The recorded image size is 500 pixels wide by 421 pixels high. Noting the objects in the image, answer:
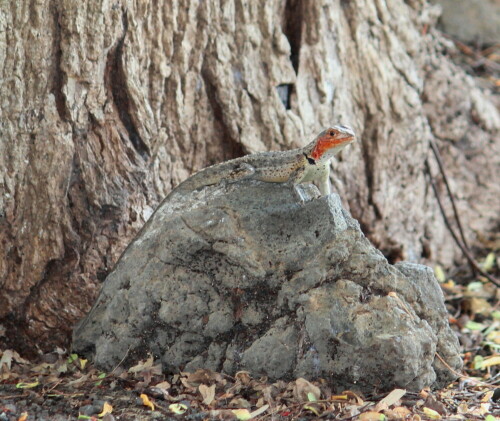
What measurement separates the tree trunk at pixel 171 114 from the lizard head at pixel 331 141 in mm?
1220

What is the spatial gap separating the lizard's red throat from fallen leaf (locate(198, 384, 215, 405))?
1619mm

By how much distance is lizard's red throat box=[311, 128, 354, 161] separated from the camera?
456cm

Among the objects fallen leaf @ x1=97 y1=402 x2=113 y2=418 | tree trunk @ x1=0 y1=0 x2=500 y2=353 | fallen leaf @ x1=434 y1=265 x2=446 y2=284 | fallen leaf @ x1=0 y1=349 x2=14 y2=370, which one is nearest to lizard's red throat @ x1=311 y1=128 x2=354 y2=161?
tree trunk @ x1=0 y1=0 x2=500 y2=353

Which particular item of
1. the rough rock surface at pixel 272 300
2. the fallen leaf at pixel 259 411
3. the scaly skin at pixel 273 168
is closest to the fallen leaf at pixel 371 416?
the rough rock surface at pixel 272 300

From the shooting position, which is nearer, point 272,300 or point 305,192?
point 272,300

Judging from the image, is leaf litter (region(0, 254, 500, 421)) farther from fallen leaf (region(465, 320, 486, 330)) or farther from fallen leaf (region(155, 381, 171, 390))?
fallen leaf (region(465, 320, 486, 330))

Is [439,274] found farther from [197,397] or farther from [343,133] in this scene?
[197,397]

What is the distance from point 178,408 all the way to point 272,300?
2.68 feet

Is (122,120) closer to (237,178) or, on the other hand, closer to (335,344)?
(237,178)

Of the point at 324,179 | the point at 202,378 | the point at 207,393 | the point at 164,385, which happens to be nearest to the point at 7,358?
the point at 164,385

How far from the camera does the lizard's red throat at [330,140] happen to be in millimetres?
4562

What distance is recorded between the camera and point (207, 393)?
408 cm

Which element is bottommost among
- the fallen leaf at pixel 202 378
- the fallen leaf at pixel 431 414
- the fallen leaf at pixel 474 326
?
the fallen leaf at pixel 474 326

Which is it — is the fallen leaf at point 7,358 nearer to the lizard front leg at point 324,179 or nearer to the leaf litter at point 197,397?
the leaf litter at point 197,397
